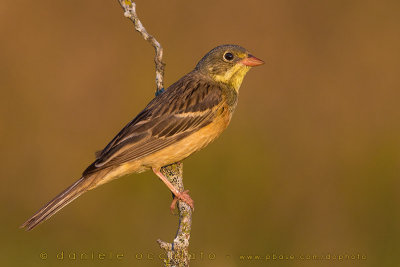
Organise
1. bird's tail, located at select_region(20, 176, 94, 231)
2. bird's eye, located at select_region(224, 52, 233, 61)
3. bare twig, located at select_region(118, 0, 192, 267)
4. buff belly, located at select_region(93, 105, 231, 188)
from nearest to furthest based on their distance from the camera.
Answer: bare twig, located at select_region(118, 0, 192, 267), bird's tail, located at select_region(20, 176, 94, 231), buff belly, located at select_region(93, 105, 231, 188), bird's eye, located at select_region(224, 52, 233, 61)

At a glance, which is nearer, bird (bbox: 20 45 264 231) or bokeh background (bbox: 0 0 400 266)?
bird (bbox: 20 45 264 231)

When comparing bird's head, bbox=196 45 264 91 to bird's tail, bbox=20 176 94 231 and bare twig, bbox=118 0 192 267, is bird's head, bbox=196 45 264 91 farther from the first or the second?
bird's tail, bbox=20 176 94 231

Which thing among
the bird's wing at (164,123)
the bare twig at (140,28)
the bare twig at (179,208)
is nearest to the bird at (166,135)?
the bird's wing at (164,123)

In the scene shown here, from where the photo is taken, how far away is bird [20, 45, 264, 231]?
18.2 feet

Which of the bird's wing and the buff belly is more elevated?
the bird's wing

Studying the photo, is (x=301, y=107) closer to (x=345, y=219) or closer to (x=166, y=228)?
(x=345, y=219)

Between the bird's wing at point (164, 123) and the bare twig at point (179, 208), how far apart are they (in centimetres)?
34

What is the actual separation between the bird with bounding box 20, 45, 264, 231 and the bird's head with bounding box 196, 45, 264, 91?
0.18 ft

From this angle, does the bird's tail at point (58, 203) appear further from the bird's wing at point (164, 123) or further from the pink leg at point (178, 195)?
the pink leg at point (178, 195)

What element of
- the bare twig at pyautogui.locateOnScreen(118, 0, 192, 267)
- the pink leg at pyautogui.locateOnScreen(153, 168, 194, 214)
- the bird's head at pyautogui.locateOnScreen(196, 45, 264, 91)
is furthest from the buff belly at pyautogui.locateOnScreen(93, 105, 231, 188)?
the bird's head at pyautogui.locateOnScreen(196, 45, 264, 91)

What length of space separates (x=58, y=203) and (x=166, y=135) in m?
1.16

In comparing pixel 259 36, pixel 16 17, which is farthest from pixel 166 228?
pixel 16 17

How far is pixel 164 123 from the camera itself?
231 inches

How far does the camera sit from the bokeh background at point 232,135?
23.9 ft
